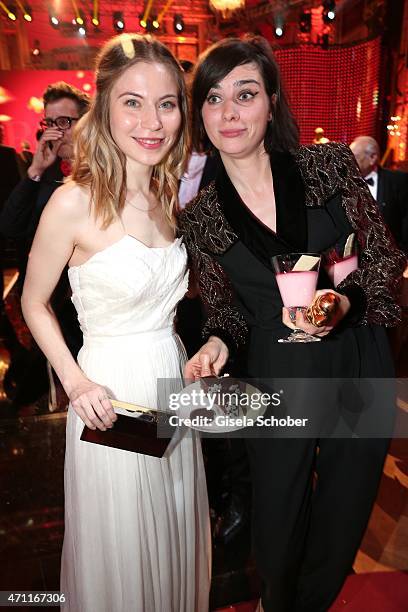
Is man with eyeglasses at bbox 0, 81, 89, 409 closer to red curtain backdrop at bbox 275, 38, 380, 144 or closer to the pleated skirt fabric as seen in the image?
the pleated skirt fabric

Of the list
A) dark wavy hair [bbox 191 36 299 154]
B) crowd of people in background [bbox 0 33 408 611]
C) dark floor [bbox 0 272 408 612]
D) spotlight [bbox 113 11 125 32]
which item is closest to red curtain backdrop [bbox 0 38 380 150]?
spotlight [bbox 113 11 125 32]

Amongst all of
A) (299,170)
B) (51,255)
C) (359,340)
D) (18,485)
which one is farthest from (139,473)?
(18,485)

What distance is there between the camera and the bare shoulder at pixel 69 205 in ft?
5.14

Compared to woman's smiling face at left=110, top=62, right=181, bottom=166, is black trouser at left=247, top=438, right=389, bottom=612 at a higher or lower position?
lower

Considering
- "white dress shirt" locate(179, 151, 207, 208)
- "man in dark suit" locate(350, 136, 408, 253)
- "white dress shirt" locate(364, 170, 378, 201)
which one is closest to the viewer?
"white dress shirt" locate(179, 151, 207, 208)

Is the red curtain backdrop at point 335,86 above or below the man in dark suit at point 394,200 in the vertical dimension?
above

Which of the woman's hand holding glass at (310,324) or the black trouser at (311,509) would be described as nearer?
the woman's hand holding glass at (310,324)

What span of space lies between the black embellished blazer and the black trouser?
1.57 feet

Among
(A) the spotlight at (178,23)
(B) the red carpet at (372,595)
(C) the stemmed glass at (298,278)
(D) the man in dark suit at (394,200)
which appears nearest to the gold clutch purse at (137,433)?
(C) the stemmed glass at (298,278)

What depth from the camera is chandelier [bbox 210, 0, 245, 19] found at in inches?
376

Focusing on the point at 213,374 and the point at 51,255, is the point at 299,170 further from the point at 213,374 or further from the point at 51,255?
the point at 51,255

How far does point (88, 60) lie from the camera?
33.9 ft

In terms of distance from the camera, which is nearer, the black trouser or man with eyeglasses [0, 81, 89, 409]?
the black trouser

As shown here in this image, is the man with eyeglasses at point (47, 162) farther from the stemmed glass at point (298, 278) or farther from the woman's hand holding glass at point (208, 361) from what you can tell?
the stemmed glass at point (298, 278)
